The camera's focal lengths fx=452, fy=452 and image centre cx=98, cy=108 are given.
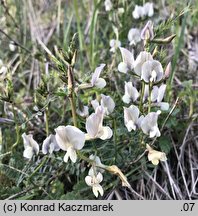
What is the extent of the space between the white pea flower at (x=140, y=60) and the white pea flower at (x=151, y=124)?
0.37ft

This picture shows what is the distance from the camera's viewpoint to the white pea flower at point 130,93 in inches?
47.3

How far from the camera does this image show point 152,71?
1096mm

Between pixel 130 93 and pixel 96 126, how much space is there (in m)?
0.23

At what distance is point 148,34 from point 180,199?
1.71 feet

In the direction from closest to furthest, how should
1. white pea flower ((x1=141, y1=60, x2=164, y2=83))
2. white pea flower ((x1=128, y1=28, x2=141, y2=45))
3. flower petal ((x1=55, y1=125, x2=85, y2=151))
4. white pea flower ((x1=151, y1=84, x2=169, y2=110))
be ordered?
flower petal ((x1=55, y1=125, x2=85, y2=151)) < white pea flower ((x1=141, y1=60, x2=164, y2=83)) < white pea flower ((x1=151, y1=84, x2=169, y2=110)) < white pea flower ((x1=128, y1=28, x2=141, y2=45))

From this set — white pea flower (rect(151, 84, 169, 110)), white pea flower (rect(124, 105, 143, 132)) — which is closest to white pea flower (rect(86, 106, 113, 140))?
white pea flower (rect(124, 105, 143, 132))

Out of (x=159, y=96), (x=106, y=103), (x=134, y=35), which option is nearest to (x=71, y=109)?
(x=106, y=103)

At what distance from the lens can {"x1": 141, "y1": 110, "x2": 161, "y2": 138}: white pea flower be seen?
3.60 feet

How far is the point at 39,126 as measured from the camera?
5.04 ft

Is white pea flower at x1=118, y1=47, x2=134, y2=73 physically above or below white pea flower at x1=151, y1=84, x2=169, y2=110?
above

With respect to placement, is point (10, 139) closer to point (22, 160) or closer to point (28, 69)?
point (22, 160)

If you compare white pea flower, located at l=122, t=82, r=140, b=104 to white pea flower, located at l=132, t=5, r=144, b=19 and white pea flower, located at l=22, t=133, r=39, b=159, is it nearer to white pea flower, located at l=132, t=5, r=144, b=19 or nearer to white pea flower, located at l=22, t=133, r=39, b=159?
white pea flower, located at l=22, t=133, r=39, b=159

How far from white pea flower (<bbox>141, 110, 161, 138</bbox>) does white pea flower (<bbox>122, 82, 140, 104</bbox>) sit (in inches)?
4.9

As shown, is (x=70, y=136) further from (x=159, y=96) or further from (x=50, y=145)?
(x=159, y=96)
